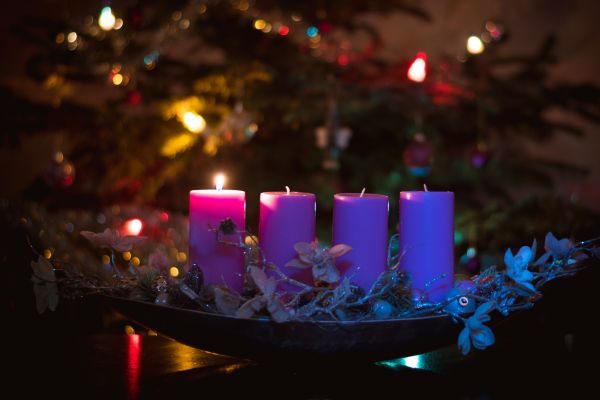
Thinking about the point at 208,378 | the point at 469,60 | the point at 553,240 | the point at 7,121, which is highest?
the point at 469,60

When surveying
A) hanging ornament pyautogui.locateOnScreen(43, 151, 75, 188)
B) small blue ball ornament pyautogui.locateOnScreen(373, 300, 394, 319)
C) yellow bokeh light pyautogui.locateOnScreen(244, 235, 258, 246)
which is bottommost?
small blue ball ornament pyautogui.locateOnScreen(373, 300, 394, 319)

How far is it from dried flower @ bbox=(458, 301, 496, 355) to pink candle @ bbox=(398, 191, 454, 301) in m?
0.10

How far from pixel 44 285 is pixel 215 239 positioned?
0.19 meters

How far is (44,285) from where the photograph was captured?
70cm

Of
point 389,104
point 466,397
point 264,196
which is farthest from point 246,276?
point 389,104

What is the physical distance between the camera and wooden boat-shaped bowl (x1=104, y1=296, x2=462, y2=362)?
0.64 meters

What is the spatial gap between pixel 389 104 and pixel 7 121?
1.12 meters

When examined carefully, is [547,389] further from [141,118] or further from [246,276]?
[141,118]

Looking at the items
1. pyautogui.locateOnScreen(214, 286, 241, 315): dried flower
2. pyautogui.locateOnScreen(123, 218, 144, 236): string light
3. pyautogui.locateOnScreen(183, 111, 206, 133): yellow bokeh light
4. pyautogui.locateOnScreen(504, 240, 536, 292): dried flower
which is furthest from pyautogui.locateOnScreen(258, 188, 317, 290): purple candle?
pyautogui.locateOnScreen(183, 111, 206, 133): yellow bokeh light

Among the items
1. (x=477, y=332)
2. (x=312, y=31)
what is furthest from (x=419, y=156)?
(x=477, y=332)

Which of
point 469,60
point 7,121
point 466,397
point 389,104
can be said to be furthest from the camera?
point 469,60

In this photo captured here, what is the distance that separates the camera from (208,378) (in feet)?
2.29

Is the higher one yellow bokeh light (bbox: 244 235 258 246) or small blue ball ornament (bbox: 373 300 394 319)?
yellow bokeh light (bbox: 244 235 258 246)

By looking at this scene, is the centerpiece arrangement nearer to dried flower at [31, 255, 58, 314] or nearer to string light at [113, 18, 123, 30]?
dried flower at [31, 255, 58, 314]
